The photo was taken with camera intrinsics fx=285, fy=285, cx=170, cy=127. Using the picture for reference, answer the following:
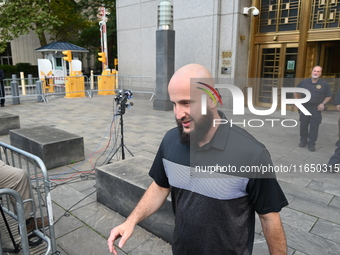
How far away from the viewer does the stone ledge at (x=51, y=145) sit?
5.07 metres

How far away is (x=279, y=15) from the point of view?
10680 mm

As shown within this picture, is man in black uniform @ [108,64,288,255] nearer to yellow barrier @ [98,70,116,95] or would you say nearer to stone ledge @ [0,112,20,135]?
stone ledge @ [0,112,20,135]

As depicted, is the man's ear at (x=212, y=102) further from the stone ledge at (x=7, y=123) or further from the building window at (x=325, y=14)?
the building window at (x=325, y=14)

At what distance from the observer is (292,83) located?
1073cm

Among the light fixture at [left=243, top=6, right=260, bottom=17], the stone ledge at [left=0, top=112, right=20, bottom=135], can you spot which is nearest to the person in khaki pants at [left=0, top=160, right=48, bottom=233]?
the stone ledge at [left=0, top=112, right=20, bottom=135]

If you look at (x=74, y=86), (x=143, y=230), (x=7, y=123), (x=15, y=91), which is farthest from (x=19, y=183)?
(x=74, y=86)

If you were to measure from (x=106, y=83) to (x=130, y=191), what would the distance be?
44.5 feet

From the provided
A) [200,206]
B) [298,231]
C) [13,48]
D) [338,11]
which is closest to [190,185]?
[200,206]

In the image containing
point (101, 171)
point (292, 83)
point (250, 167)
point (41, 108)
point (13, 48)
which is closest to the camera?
point (250, 167)

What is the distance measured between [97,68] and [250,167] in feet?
104

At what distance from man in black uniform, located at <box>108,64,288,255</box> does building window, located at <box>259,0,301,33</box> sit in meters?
10.4

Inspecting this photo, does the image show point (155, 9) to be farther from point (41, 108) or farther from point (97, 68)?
point (97, 68)

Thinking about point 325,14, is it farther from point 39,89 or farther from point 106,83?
point 39,89

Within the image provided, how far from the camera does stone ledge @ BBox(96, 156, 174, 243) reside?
312cm
